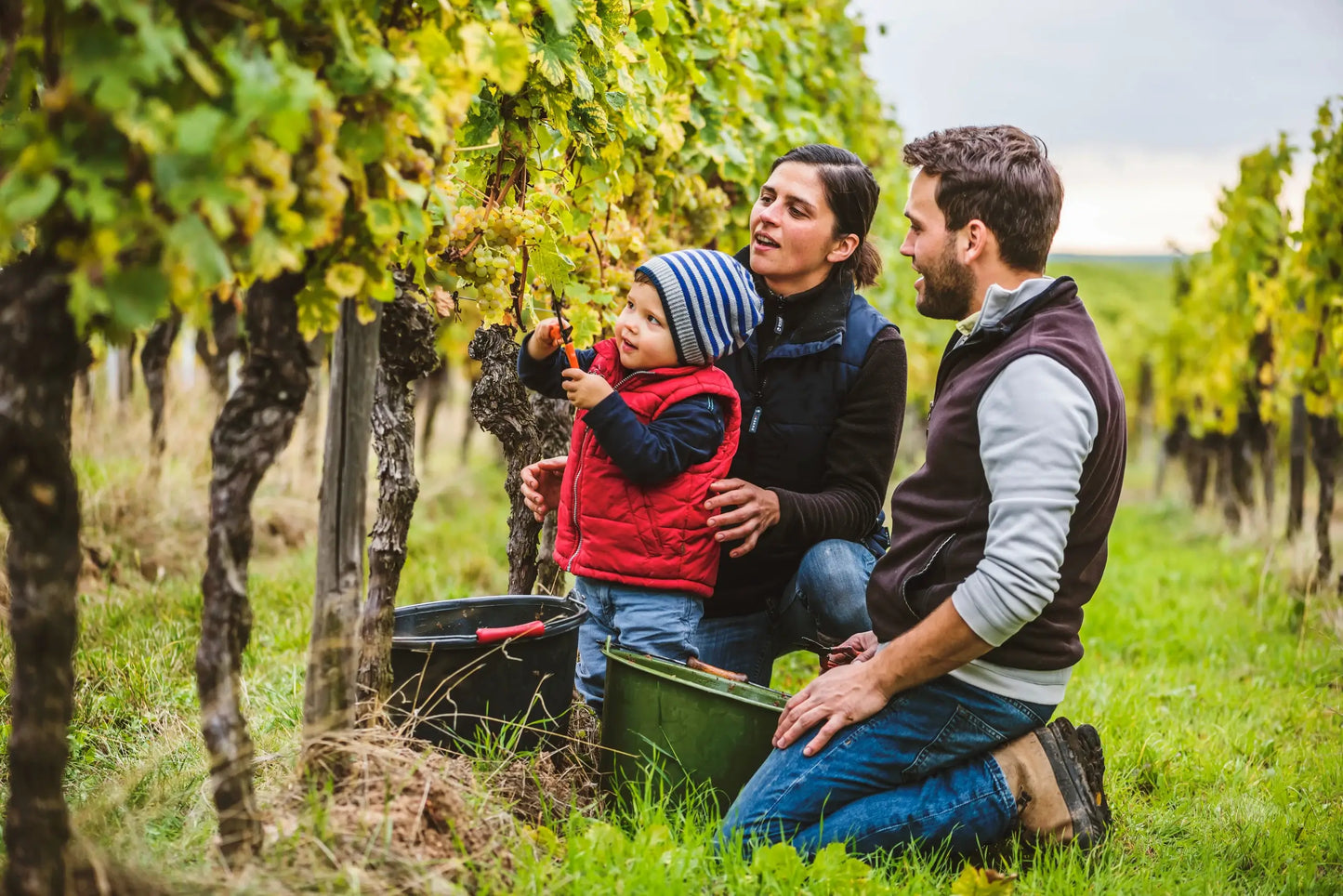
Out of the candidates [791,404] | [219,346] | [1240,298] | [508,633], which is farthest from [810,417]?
[1240,298]

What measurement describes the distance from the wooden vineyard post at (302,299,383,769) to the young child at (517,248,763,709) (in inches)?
27.2

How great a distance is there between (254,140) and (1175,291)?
15.3m

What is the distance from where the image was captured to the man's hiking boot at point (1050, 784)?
2.50m

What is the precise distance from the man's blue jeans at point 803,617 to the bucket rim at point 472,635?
1.36 ft

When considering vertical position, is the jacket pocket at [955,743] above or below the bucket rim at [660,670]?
below

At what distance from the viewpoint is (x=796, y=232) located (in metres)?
3.08

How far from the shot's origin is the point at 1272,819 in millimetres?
2922

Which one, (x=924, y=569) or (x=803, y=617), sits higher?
(x=924, y=569)

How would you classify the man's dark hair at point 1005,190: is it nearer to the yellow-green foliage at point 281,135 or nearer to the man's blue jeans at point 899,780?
the yellow-green foliage at point 281,135

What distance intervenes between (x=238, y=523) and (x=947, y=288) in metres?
1.78

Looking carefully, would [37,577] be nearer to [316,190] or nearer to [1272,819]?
[316,190]

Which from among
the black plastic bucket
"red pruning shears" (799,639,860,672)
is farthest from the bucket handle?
"red pruning shears" (799,639,860,672)

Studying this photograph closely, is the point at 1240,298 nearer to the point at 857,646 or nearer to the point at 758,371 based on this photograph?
the point at 758,371

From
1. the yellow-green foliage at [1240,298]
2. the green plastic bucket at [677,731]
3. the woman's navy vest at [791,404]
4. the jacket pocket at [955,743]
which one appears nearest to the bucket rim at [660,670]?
the green plastic bucket at [677,731]
